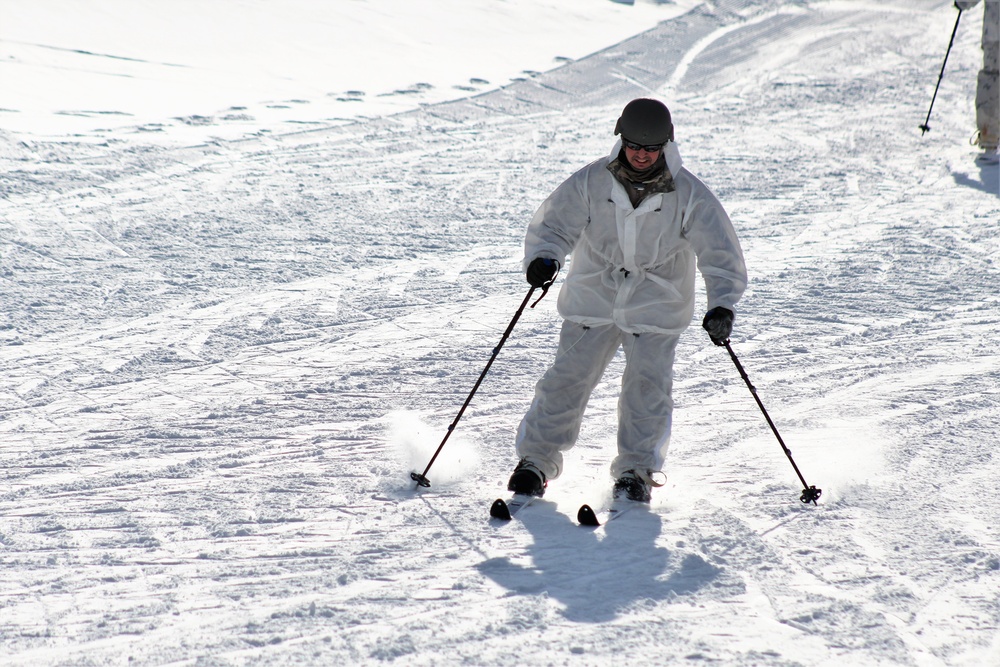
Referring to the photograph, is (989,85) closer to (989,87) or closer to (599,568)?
(989,87)

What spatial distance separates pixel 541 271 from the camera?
383cm

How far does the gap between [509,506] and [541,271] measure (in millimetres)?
881

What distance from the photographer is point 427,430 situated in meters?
4.70

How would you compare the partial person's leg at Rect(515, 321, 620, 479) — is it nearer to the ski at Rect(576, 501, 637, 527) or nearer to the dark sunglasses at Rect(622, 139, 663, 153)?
the ski at Rect(576, 501, 637, 527)

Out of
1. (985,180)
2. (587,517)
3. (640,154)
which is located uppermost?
(640,154)

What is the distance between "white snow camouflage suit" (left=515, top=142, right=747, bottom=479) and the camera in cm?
379

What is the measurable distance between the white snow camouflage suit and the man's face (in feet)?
0.22

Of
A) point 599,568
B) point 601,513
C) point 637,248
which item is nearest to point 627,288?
point 637,248

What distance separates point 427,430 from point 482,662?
71.4 inches

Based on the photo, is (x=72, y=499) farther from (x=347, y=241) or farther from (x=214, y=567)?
(x=347, y=241)

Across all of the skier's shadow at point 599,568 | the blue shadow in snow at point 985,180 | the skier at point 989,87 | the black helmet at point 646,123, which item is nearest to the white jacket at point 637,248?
the black helmet at point 646,123

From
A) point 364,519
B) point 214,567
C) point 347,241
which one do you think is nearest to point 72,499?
point 214,567

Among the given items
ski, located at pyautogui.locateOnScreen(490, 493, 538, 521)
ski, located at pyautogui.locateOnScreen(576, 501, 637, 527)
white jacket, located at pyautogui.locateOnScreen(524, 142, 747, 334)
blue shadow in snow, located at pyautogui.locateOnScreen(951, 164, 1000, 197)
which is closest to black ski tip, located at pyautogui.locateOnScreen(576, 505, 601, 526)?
ski, located at pyautogui.locateOnScreen(576, 501, 637, 527)

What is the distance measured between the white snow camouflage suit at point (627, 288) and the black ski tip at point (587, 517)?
30 cm
